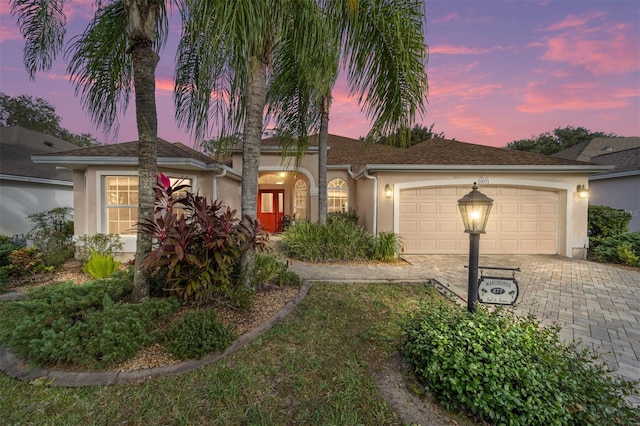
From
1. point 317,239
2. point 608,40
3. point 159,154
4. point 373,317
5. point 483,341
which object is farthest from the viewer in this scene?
point 608,40

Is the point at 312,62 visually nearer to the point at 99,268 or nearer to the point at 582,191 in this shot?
the point at 99,268

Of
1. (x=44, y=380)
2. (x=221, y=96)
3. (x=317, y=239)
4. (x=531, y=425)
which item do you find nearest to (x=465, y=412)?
(x=531, y=425)

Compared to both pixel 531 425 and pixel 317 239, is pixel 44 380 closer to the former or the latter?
pixel 531 425

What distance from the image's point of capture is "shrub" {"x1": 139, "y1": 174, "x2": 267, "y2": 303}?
339 cm

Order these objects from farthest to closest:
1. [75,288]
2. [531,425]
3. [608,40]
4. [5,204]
Result: [5,204] < [608,40] < [75,288] < [531,425]

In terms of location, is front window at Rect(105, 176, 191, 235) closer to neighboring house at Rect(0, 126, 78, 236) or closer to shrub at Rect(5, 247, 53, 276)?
shrub at Rect(5, 247, 53, 276)

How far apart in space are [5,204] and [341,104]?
1400 cm

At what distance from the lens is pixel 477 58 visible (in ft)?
27.5

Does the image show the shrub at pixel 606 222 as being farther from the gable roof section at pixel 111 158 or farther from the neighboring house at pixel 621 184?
the gable roof section at pixel 111 158

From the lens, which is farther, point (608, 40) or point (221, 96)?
point (608, 40)

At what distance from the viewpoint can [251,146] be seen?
429cm

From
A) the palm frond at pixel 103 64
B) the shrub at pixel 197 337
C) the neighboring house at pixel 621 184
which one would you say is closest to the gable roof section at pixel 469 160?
the neighboring house at pixel 621 184

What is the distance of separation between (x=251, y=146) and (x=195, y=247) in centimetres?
181

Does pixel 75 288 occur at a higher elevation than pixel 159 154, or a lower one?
lower
